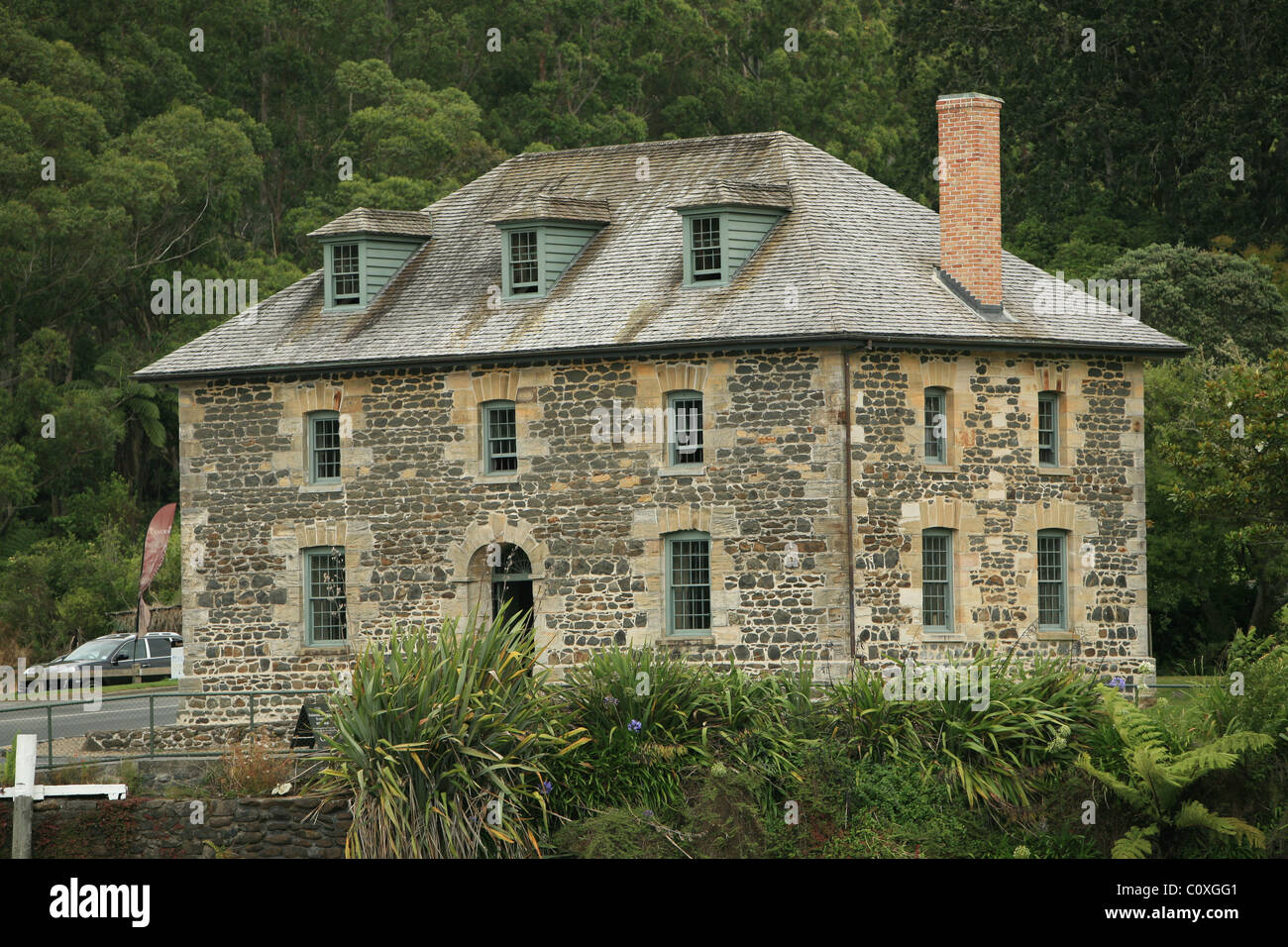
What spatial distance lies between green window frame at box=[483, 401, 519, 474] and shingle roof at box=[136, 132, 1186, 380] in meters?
1.02

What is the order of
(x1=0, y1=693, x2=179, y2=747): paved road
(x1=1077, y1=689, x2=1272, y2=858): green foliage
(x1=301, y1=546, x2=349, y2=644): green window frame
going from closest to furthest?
(x1=1077, y1=689, x2=1272, y2=858): green foliage → (x1=0, y1=693, x2=179, y2=747): paved road → (x1=301, y1=546, x2=349, y2=644): green window frame

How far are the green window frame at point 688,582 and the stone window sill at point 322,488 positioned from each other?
5.95m

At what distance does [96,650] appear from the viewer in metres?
45.1

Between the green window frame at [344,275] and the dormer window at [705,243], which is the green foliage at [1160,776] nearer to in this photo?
the dormer window at [705,243]

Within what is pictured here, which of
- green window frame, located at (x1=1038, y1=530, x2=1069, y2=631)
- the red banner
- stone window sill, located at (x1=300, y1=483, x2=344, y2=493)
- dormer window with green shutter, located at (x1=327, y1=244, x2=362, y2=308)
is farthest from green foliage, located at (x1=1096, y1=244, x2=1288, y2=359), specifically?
the red banner

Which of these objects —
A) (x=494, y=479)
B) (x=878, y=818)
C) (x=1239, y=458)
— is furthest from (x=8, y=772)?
(x=1239, y=458)

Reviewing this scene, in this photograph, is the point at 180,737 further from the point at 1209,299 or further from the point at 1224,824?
A: the point at 1209,299

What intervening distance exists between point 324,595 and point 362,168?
30.3 metres

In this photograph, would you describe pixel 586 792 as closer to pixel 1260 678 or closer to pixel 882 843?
pixel 882 843

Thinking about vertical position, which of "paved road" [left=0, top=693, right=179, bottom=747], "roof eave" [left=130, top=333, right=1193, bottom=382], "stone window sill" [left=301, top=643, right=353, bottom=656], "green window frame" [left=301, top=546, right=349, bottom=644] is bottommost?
"paved road" [left=0, top=693, right=179, bottom=747]

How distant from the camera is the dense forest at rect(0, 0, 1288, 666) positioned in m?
49.5

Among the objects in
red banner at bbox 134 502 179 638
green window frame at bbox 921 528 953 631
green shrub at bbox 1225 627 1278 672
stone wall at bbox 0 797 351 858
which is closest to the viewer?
stone wall at bbox 0 797 351 858

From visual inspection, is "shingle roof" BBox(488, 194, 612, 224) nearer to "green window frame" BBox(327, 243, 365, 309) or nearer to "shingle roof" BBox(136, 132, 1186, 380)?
"shingle roof" BBox(136, 132, 1186, 380)

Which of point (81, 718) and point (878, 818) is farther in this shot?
point (81, 718)
